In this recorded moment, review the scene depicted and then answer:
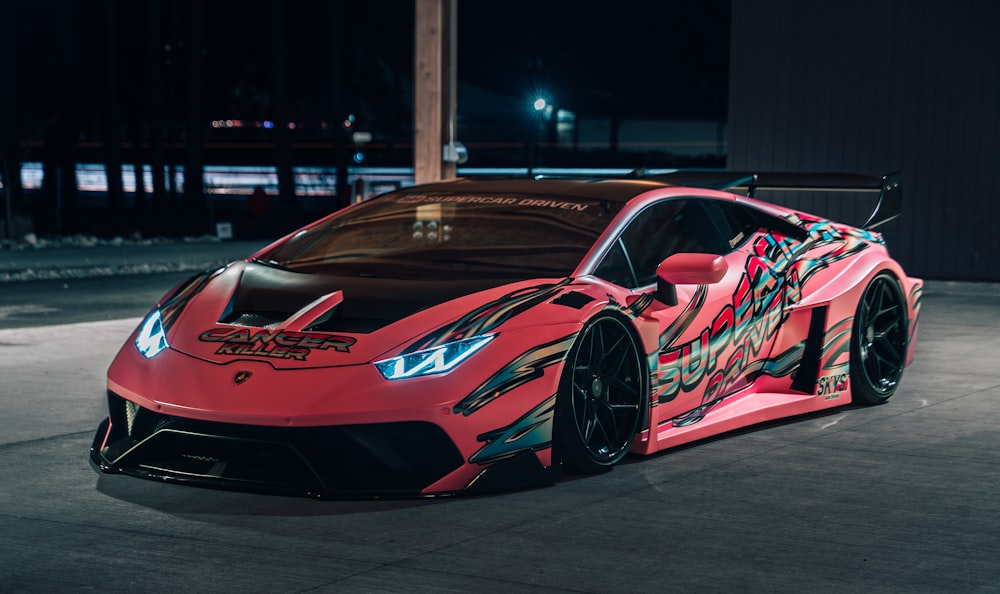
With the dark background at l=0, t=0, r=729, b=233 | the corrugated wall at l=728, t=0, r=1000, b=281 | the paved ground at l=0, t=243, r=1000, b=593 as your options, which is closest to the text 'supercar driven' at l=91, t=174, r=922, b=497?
the paved ground at l=0, t=243, r=1000, b=593

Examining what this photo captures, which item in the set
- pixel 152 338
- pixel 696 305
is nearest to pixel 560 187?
pixel 696 305

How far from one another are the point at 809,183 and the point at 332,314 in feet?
12.4

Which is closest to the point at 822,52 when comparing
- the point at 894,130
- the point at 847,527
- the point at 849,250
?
the point at 894,130

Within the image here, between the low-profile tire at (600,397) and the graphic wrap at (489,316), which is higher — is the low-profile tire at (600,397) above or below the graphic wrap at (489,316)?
below

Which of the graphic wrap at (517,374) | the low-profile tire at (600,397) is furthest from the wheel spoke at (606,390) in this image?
the graphic wrap at (517,374)

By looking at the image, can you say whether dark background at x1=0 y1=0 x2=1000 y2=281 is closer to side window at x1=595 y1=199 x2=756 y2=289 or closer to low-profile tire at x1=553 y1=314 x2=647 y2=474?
side window at x1=595 y1=199 x2=756 y2=289

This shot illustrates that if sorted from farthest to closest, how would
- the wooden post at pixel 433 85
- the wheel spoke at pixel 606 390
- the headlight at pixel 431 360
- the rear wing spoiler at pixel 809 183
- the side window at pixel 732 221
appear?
1. the wooden post at pixel 433 85
2. the rear wing spoiler at pixel 809 183
3. the side window at pixel 732 221
4. the wheel spoke at pixel 606 390
5. the headlight at pixel 431 360

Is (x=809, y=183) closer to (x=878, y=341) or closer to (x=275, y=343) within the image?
(x=878, y=341)

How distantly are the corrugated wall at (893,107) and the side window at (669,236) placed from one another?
9630 mm

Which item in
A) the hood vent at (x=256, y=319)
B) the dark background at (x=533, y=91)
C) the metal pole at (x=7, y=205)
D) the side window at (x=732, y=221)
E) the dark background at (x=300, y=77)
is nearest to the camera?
the hood vent at (x=256, y=319)

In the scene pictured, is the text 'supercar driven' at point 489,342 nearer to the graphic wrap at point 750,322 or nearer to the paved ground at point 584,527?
the graphic wrap at point 750,322

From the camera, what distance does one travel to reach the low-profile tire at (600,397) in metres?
5.80

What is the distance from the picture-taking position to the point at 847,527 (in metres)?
5.29

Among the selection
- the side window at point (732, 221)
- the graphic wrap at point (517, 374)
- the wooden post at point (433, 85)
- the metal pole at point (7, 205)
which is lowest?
the metal pole at point (7, 205)
